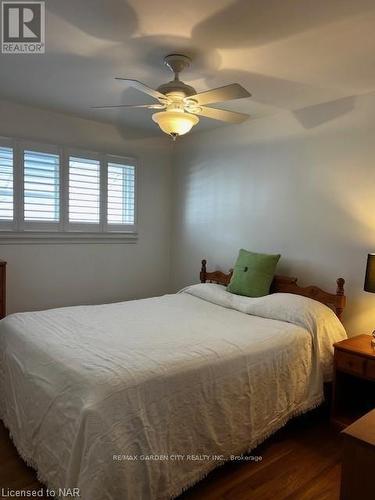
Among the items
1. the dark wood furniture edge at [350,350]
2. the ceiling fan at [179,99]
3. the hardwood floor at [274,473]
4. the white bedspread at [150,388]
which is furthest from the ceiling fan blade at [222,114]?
the hardwood floor at [274,473]

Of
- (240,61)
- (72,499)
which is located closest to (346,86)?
(240,61)

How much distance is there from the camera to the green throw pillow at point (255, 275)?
10.2ft

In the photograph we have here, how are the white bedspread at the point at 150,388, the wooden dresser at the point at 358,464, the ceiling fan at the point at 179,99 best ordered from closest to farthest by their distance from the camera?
the wooden dresser at the point at 358,464
the white bedspread at the point at 150,388
the ceiling fan at the point at 179,99

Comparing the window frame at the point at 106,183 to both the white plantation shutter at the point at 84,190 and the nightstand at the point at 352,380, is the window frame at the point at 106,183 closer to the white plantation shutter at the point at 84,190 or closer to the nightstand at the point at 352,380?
the white plantation shutter at the point at 84,190

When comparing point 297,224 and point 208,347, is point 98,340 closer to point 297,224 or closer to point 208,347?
point 208,347

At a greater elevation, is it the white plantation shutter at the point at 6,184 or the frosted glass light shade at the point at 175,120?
the frosted glass light shade at the point at 175,120

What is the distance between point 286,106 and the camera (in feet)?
10.2

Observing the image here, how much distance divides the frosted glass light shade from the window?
68.7 inches

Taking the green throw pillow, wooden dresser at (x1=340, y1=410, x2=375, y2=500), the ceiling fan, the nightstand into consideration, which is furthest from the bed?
the ceiling fan

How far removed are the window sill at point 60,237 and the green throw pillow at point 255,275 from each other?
1.48 meters

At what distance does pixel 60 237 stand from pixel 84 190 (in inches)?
22.1

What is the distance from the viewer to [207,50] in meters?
2.11

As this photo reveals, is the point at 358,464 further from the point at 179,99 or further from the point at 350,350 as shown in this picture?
the point at 179,99

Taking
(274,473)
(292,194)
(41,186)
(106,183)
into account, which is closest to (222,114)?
(292,194)
